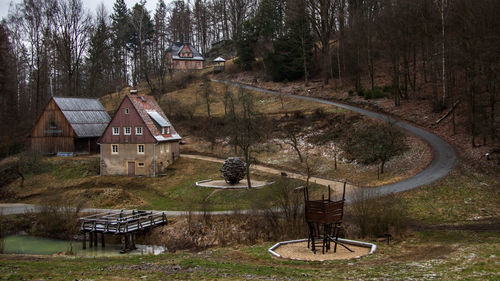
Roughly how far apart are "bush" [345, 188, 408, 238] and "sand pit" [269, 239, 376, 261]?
2552mm

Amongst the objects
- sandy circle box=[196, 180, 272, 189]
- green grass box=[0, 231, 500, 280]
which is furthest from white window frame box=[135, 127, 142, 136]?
green grass box=[0, 231, 500, 280]

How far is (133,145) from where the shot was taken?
143 feet

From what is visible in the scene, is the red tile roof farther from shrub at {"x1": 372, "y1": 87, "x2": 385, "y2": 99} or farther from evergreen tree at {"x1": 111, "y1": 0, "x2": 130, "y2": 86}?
evergreen tree at {"x1": 111, "y1": 0, "x2": 130, "y2": 86}

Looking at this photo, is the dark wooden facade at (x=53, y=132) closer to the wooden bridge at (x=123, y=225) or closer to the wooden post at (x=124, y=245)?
the wooden bridge at (x=123, y=225)

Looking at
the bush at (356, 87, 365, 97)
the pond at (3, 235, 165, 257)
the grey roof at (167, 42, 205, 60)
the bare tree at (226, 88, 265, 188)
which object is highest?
the grey roof at (167, 42, 205, 60)

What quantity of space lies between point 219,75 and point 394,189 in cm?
5941

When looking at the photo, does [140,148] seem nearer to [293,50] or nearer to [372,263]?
[372,263]

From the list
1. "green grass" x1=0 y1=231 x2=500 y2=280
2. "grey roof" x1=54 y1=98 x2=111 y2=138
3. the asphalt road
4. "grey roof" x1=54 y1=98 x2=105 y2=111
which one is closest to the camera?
"green grass" x1=0 y1=231 x2=500 y2=280

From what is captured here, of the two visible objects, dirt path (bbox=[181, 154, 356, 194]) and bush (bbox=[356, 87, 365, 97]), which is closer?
dirt path (bbox=[181, 154, 356, 194])

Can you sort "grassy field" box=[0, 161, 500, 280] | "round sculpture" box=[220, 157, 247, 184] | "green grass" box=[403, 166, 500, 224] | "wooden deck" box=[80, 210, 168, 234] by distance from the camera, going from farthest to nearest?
1. "round sculpture" box=[220, 157, 247, 184]
2. "wooden deck" box=[80, 210, 168, 234]
3. "green grass" box=[403, 166, 500, 224]
4. "grassy field" box=[0, 161, 500, 280]

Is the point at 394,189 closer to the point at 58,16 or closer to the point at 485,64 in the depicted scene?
the point at 485,64

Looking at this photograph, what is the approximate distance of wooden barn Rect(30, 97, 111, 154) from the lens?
161 feet

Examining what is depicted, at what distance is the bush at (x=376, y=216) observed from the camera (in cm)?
2066

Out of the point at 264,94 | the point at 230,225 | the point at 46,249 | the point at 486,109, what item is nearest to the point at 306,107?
the point at 264,94
